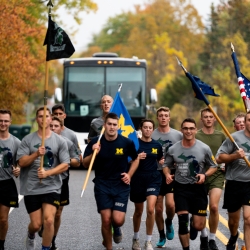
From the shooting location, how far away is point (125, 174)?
1109 centimetres

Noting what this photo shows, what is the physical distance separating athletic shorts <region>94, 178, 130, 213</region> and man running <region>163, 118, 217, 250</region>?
30.6 inches

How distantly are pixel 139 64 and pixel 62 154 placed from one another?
1808 cm

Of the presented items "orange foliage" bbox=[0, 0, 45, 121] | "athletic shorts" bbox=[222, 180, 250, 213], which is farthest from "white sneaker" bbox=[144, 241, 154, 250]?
"orange foliage" bbox=[0, 0, 45, 121]

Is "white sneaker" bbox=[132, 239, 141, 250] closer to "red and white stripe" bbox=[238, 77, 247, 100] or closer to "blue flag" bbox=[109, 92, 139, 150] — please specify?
"blue flag" bbox=[109, 92, 139, 150]

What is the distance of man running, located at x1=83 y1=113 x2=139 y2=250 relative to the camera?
1095cm

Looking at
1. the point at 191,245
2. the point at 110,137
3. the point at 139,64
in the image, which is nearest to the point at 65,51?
the point at 110,137

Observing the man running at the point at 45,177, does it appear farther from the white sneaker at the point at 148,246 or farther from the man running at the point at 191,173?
the white sneaker at the point at 148,246

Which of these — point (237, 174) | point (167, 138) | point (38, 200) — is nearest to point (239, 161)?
point (237, 174)

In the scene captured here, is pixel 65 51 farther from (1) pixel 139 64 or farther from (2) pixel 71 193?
(1) pixel 139 64

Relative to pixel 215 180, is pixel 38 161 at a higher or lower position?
higher

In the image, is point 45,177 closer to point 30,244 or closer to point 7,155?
point 7,155

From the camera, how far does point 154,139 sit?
43.0 feet

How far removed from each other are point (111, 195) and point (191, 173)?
1116 mm

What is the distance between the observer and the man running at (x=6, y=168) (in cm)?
1130
